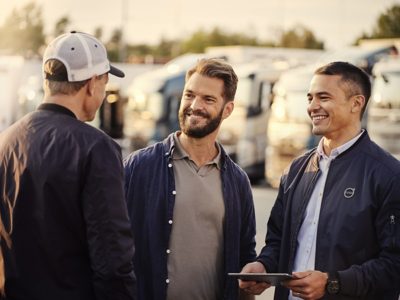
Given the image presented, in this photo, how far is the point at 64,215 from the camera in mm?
3260

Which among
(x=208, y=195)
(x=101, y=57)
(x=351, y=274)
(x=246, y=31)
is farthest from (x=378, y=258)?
(x=246, y=31)

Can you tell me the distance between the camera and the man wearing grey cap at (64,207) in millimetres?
3234

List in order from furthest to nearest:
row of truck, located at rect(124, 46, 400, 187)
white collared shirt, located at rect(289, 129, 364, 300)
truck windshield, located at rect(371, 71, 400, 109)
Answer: row of truck, located at rect(124, 46, 400, 187) < truck windshield, located at rect(371, 71, 400, 109) < white collared shirt, located at rect(289, 129, 364, 300)

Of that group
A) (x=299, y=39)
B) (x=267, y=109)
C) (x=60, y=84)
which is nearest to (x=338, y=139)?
(x=60, y=84)

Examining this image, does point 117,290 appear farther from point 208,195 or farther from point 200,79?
point 200,79

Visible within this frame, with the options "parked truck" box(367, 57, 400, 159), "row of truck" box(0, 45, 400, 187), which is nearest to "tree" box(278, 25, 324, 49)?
"row of truck" box(0, 45, 400, 187)

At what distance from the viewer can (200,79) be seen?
14.2 feet

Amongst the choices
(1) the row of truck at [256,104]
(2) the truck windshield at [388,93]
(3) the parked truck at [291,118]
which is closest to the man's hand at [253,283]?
(1) the row of truck at [256,104]

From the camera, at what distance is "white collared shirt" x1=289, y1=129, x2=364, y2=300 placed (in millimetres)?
3996

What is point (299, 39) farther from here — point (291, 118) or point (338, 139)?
point (338, 139)

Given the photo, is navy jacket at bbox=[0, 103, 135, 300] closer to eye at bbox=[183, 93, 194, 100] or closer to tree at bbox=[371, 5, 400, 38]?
eye at bbox=[183, 93, 194, 100]

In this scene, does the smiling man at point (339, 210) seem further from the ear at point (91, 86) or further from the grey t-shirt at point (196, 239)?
the ear at point (91, 86)

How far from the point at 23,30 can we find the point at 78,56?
52163 mm

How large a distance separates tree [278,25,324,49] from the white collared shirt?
190ft
